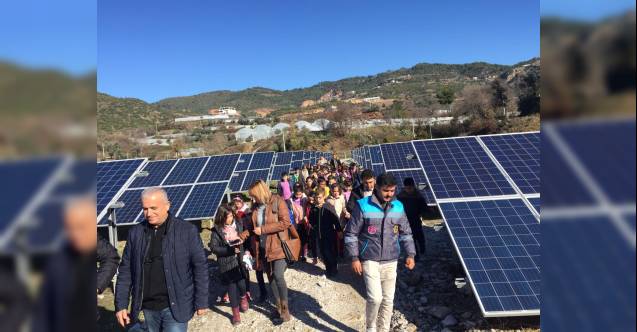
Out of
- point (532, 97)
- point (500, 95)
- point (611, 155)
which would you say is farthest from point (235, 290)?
point (500, 95)

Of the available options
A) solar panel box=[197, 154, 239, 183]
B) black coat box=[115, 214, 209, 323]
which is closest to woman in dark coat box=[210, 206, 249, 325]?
black coat box=[115, 214, 209, 323]

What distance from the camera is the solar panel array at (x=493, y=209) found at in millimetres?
4559

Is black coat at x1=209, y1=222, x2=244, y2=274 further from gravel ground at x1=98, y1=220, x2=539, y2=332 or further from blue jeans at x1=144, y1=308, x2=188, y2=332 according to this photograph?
blue jeans at x1=144, y1=308, x2=188, y2=332

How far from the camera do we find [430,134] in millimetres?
41656

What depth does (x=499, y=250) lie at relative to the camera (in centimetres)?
515

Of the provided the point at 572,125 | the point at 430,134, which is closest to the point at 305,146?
the point at 430,134

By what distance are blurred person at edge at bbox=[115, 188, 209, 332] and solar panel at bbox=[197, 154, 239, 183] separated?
898cm

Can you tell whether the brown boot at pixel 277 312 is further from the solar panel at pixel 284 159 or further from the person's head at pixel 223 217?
the solar panel at pixel 284 159

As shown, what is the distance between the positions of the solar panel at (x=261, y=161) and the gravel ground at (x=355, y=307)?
1081 cm

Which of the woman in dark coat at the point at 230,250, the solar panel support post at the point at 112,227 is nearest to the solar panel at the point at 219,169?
the solar panel support post at the point at 112,227

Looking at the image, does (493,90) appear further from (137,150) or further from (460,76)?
(460,76)

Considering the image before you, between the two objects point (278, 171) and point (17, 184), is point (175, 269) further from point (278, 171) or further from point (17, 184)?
point (278, 171)

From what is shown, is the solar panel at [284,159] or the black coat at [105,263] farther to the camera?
the solar panel at [284,159]

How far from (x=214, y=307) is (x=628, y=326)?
6273 mm
